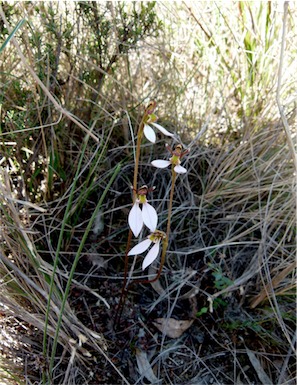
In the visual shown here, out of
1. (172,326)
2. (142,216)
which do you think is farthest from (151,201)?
(142,216)

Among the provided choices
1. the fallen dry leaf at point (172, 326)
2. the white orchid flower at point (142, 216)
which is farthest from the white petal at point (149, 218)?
the fallen dry leaf at point (172, 326)

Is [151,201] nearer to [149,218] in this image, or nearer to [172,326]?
[172,326]

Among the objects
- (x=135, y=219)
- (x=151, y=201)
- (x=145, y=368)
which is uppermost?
(x=135, y=219)

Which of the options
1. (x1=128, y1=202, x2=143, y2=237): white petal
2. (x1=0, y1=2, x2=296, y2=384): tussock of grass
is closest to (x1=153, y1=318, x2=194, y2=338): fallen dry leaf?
(x1=0, y1=2, x2=296, y2=384): tussock of grass

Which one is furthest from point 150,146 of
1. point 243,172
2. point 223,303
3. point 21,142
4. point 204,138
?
point 223,303

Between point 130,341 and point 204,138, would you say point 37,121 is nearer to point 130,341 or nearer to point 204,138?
point 204,138

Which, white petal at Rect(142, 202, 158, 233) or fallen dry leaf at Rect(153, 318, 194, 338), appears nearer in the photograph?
white petal at Rect(142, 202, 158, 233)

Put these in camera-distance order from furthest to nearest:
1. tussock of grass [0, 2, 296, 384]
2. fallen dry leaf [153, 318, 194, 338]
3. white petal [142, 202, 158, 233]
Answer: fallen dry leaf [153, 318, 194, 338]
tussock of grass [0, 2, 296, 384]
white petal [142, 202, 158, 233]

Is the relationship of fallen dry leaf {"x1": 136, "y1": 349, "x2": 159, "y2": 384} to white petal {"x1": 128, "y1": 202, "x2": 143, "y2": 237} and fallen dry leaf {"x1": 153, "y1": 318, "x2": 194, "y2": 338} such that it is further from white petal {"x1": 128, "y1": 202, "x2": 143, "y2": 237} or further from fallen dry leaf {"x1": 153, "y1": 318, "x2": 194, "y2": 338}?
white petal {"x1": 128, "y1": 202, "x2": 143, "y2": 237}
